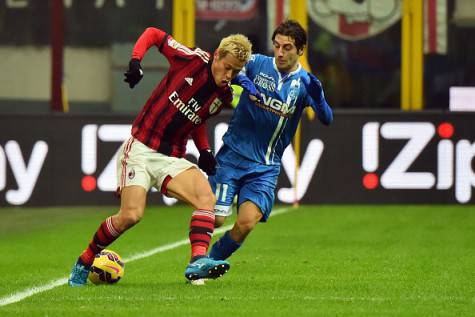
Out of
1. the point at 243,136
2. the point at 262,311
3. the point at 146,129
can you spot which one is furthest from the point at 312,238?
the point at 262,311

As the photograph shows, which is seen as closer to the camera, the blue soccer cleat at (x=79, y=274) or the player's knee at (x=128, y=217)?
the player's knee at (x=128, y=217)

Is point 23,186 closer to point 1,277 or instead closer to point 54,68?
point 54,68

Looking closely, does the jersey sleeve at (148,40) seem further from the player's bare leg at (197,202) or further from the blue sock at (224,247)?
the blue sock at (224,247)

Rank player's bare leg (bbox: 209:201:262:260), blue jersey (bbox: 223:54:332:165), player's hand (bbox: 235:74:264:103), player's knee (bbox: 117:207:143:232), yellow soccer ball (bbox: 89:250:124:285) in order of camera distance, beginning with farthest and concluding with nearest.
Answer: blue jersey (bbox: 223:54:332:165), player's bare leg (bbox: 209:201:262:260), player's hand (bbox: 235:74:264:103), yellow soccer ball (bbox: 89:250:124:285), player's knee (bbox: 117:207:143:232)

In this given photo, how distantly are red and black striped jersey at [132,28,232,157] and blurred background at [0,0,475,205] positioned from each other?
8.41 metres

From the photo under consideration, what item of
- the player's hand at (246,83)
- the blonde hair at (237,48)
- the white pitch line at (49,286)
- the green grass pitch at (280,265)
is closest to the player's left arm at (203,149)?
the player's hand at (246,83)

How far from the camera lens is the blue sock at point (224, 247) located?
10.6 metres

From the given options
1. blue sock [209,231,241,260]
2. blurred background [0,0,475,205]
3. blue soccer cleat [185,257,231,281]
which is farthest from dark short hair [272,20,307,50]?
blurred background [0,0,475,205]

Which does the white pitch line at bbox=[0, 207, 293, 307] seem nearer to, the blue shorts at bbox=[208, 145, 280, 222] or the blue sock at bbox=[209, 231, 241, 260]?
Result: the blue sock at bbox=[209, 231, 241, 260]

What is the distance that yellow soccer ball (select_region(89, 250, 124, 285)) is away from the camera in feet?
33.2

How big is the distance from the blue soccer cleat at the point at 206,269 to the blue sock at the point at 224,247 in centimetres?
84

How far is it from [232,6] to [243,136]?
→ 28.7 feet

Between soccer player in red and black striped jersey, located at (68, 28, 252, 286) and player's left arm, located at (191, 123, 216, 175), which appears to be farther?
player's left arm, located at (191, 123, 216, 175)

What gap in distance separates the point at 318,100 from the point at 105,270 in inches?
79.2
